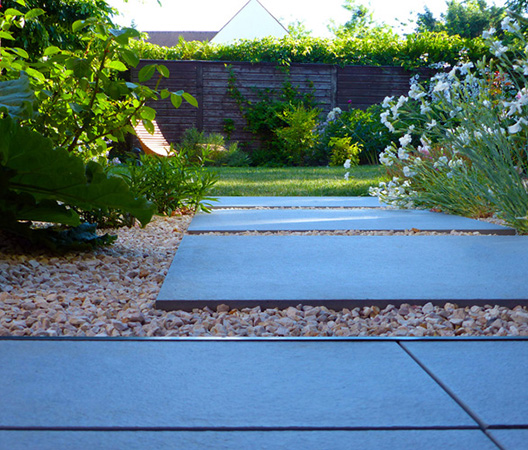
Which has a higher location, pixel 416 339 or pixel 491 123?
pixel 491 123

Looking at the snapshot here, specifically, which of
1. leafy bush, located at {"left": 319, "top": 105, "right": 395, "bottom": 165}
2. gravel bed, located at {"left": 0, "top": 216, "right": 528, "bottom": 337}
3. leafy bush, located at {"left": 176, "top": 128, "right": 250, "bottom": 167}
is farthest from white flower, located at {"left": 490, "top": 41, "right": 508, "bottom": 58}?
leafy bush, located at {"left": 176, "top": 128, "right": 250, "bottom": 167}

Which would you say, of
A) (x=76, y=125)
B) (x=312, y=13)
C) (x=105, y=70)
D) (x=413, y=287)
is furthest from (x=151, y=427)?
(x=312, y=13)

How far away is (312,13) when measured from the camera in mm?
28984

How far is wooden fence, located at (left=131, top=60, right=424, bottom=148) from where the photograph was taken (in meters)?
11.2

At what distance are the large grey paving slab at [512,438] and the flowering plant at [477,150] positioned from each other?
1.80 metres

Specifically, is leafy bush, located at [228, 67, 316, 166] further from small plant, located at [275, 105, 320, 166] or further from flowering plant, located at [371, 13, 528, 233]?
flowering plant, located at [371, 13, 528, 233]

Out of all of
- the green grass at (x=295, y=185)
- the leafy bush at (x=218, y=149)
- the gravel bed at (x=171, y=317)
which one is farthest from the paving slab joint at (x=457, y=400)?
the leafy bush at (x=218, y=149)

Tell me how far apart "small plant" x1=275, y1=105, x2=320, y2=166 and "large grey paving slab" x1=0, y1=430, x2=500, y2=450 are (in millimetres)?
9806

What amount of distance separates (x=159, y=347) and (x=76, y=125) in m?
1.54

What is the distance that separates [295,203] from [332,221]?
1.14m

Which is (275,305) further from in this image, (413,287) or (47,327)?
(47,327)

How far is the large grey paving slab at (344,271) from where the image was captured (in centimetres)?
156

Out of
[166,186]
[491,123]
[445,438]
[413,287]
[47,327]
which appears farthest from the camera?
[166,186]

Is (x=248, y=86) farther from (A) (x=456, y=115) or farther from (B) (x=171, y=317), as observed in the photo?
(B) (x=171, y=317)
